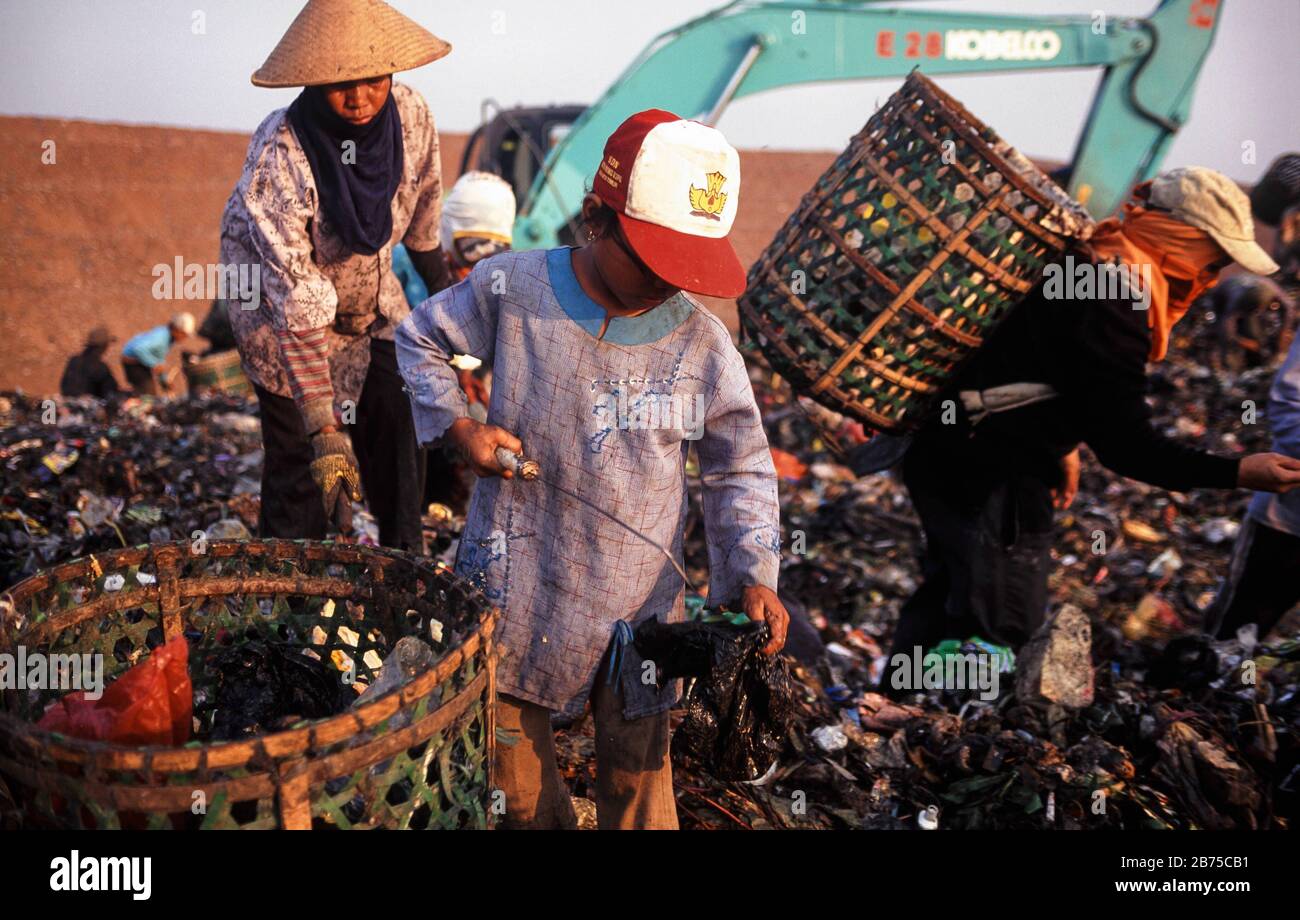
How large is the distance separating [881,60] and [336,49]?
215 inches

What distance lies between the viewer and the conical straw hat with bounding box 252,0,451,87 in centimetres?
256

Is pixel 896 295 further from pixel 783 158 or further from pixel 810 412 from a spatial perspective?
pixel 783 158

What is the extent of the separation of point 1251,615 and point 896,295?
2.09 m

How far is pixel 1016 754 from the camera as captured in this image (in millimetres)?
3037

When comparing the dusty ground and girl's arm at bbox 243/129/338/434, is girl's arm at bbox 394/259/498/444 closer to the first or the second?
girl's arm at bbox 243/129/338/434

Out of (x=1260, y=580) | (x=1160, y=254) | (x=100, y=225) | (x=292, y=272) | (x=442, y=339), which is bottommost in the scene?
(x=1260, y=580)

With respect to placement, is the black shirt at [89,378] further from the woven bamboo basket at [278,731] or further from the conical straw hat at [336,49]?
the woven bamboo basket at [278,731]

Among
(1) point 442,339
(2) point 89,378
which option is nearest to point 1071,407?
(1) point 442,339

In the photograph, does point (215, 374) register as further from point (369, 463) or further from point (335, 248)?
point (335, 248)

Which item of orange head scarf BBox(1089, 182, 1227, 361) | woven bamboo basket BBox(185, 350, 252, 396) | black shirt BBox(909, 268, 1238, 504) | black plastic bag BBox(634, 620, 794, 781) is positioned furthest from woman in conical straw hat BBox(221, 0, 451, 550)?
woven bamboo basket BBox(185, 350, 252, 396)

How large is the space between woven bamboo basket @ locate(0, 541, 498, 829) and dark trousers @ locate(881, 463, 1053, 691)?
2.01 metres

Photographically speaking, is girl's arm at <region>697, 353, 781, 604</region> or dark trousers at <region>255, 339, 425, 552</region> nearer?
girl's arm at <region>697, 353, 781, 604</region>

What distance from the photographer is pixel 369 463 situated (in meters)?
3.46
